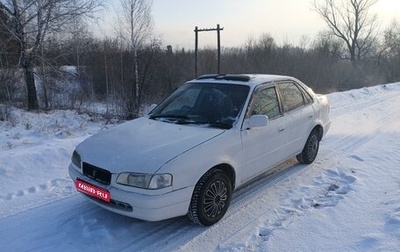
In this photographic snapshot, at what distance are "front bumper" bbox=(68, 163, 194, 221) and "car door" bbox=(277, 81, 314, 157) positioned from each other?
2.28 meters

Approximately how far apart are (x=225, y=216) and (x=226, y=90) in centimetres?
171

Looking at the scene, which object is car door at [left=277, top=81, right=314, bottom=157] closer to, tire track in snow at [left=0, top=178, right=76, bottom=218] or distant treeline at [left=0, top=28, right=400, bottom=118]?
tire track in snow at [left=0, top=178, right=76, bottom=218]

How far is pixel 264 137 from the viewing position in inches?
185

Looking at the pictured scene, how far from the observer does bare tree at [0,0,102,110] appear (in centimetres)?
1442

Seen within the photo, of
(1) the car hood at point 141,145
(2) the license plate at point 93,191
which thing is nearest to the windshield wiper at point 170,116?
(1) the car hood at point 141,145

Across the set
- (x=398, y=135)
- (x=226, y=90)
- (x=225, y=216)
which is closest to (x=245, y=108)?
(x=226, y=90)

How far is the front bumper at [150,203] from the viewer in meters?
3.45

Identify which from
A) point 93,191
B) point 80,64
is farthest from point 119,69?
point 93,191

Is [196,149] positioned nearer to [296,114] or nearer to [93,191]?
[93,191]

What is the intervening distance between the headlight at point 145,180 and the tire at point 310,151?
10.5ft

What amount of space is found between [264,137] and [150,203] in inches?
76.2

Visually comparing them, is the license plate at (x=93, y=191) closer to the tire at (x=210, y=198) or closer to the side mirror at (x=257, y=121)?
the tire at (x=210, y=198)

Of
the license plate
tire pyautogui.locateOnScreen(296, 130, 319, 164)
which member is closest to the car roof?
tire pyautogui.locateOnScreen(296, 130, 319, 164)

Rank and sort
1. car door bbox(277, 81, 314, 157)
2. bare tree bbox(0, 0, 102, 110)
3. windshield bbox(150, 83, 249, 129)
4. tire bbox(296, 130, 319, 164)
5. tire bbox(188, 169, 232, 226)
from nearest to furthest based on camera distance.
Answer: tire bbox(188, 169, 232, 226) → windshield bbox(150, 83, 249, 129) → car door bbox(277, 81, 314, 157) → tire bbox(296, 130, 319, 164) → bare tree bbox(0, 0, 102, 110)
